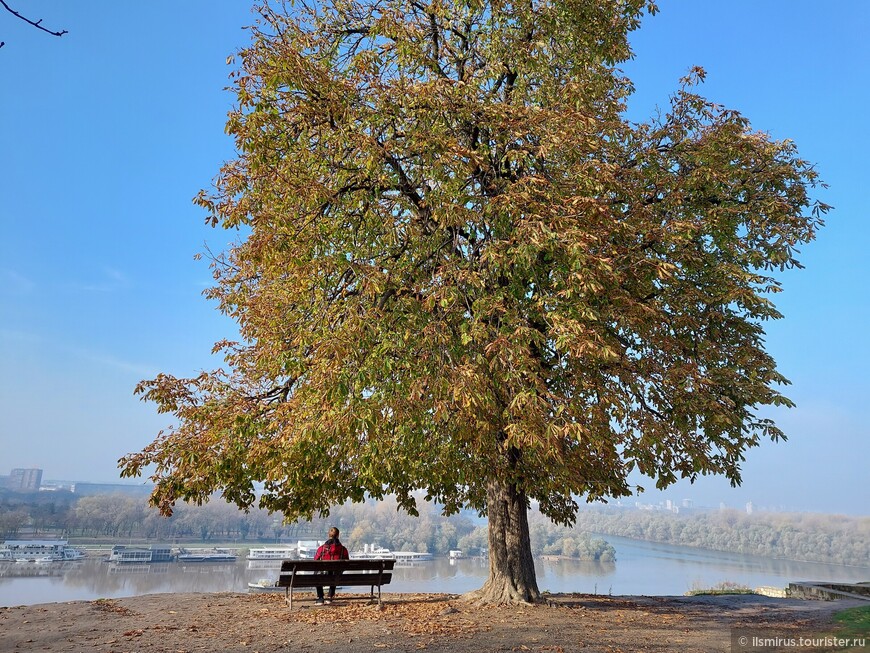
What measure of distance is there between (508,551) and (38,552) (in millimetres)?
32501

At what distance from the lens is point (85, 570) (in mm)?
27156

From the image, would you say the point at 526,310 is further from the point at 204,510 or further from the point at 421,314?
the point at 204,510

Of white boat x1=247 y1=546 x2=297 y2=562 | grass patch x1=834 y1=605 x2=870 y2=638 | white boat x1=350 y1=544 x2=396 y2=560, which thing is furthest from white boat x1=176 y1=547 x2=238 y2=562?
grass patch x1=834 y1=605 x2=870 y2=638

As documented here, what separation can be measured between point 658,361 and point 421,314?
4.65 meters

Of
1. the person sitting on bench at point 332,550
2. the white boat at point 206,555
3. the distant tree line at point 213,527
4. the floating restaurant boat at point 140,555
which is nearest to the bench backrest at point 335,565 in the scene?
the person sitting on bench at point 332,550

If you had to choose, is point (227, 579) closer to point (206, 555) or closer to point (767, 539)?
point (206, 555)

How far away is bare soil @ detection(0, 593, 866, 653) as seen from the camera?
744cm

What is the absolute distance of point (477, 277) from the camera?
8805mm

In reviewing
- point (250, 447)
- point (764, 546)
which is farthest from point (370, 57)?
point (764, 546)

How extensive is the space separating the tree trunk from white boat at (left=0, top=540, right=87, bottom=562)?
29.5 meters

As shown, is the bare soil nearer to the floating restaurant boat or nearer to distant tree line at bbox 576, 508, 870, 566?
the floating restaurant boat

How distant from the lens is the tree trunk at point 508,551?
35.6 ft

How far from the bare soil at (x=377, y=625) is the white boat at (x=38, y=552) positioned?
2488 centimetres

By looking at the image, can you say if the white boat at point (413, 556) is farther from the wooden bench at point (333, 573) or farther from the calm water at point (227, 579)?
the wooden bench at point (333, 573)
